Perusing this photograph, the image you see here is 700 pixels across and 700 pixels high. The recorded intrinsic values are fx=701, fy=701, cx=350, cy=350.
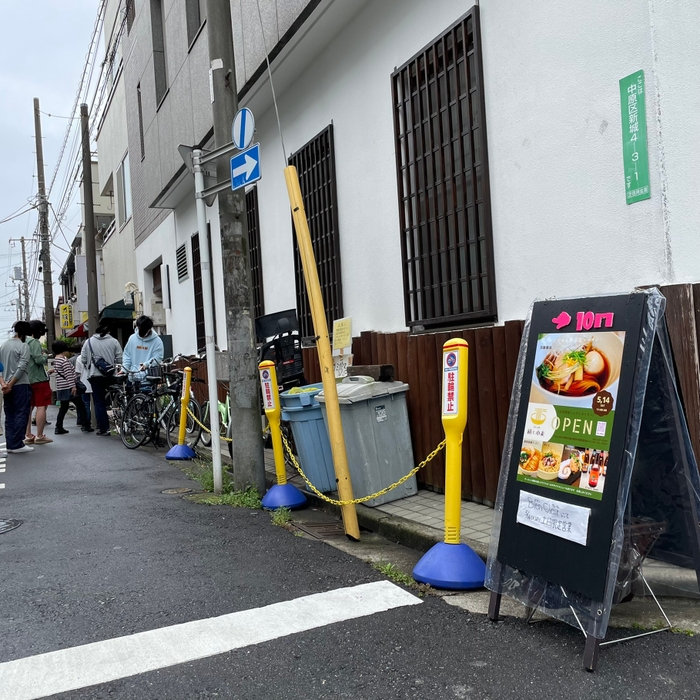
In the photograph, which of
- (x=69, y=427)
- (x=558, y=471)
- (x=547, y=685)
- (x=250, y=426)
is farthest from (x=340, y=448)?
(x=69, y=427)

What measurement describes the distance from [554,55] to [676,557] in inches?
134

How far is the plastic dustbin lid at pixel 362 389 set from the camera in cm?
586

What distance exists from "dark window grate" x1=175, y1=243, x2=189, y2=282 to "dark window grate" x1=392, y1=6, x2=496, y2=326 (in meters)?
9.60

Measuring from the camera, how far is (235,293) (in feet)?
22.6

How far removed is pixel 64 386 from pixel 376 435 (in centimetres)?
991

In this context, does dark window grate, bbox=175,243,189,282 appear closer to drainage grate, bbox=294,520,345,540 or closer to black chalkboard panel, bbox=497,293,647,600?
drainage grate, bbox=294,520,345,540

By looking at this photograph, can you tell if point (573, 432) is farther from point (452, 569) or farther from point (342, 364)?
point (342, 364)

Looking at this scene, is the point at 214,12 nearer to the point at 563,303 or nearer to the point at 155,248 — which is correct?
the point at 563,303

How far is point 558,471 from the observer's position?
338 centimetres

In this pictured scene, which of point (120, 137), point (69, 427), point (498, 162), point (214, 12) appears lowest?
point (69, 427)

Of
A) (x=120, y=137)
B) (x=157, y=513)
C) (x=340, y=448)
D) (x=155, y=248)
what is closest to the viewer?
(x=340, y=448)

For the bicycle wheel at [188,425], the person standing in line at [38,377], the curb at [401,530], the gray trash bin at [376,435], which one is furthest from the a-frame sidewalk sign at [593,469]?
the person standing in line at [38,377]

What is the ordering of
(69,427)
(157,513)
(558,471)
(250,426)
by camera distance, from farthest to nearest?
(69,427) → (250,426) → (157,513) → (558,471)

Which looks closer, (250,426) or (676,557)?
(676,557)
